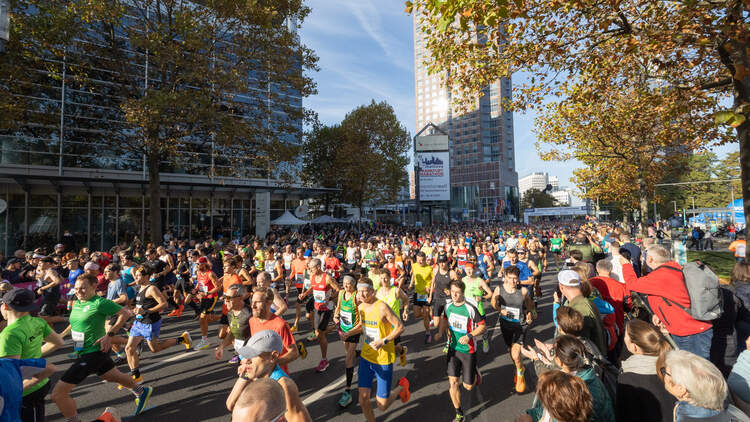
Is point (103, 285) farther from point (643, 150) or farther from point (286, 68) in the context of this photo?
point (643, 150)

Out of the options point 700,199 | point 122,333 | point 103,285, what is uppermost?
point 700,199

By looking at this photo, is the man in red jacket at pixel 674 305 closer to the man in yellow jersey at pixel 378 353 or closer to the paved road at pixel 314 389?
the paved road at pixel 314 389

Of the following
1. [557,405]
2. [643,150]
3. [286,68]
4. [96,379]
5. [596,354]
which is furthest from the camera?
[643,150]

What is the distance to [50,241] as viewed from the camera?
20.1 meters

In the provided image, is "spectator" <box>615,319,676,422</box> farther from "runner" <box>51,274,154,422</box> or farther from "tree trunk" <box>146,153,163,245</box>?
"tree trunk" <box>146,153,163,245</box>

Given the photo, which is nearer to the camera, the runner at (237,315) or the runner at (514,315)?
the runner at (237,315)

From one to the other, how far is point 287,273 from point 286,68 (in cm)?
971

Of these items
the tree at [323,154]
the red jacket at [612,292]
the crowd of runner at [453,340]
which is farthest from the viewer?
the tree at [323,154]

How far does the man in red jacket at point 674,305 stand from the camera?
12.6ft

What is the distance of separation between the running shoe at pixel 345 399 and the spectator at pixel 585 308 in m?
3.04

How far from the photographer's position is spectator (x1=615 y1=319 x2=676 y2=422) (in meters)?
2.33

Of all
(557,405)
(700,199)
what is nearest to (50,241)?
(557,405)

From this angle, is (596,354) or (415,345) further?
(415,345)

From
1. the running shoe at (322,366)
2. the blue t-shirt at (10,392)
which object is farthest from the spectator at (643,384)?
the blue t-shirt at (10,392)
